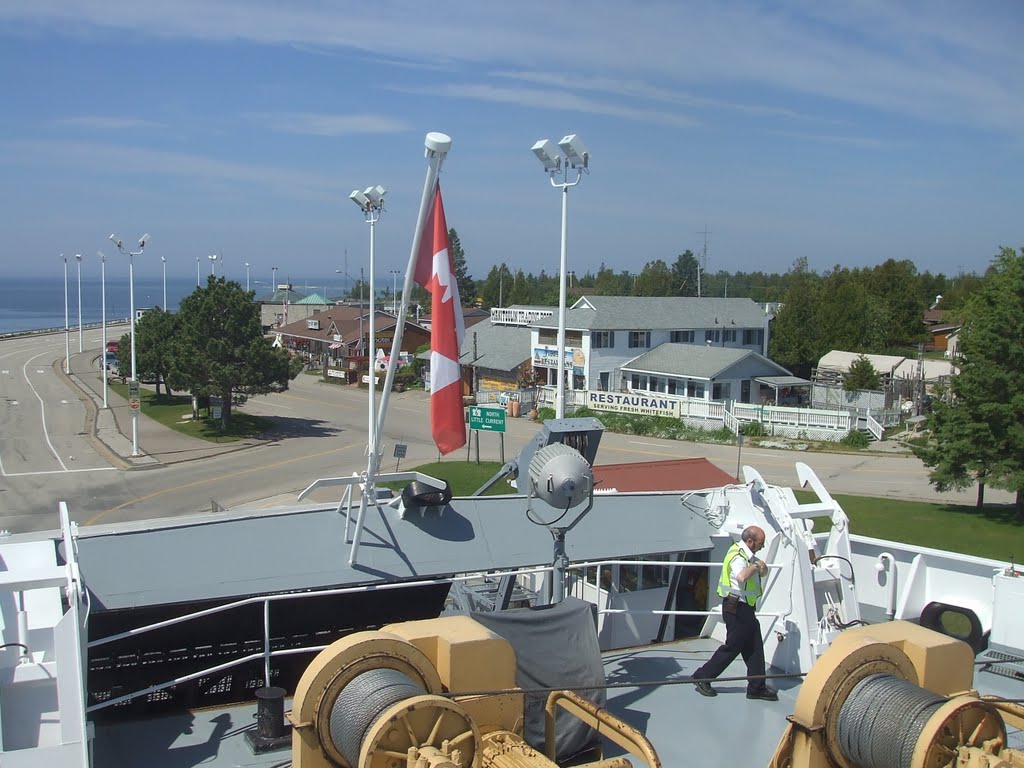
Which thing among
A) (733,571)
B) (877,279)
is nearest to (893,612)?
(733,571)

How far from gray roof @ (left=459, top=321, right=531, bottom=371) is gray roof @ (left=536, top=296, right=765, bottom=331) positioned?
3028mm

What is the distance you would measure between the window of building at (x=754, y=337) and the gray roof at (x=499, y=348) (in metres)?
15.1

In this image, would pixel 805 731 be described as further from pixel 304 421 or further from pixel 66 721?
pixel 304 421

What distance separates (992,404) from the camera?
25766 mm

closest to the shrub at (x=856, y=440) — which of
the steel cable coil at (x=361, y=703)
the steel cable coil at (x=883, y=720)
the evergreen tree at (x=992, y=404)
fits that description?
the evergreen tree at (x=992, y=404)

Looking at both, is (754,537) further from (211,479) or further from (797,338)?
(797,338)

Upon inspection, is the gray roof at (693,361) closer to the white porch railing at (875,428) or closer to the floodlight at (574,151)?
the white porch railing at (875,428)

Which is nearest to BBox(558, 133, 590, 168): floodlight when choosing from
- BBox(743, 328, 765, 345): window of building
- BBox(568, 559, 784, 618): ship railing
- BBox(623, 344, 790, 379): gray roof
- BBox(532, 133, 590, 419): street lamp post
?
BBox(532, 133, 590, 419): street lamp post

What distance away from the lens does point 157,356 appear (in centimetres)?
5284

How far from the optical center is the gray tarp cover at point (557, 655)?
5.77m

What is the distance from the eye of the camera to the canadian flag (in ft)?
28.7

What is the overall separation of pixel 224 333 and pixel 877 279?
6211 centimetres

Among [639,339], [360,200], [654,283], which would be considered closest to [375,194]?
[360,200]

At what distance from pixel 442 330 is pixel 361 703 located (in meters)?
5.11
